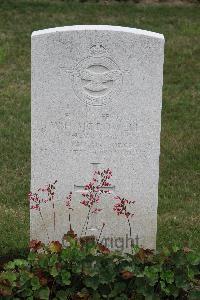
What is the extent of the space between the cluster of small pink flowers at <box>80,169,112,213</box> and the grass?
0.87 m

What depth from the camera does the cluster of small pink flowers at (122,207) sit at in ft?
18.6

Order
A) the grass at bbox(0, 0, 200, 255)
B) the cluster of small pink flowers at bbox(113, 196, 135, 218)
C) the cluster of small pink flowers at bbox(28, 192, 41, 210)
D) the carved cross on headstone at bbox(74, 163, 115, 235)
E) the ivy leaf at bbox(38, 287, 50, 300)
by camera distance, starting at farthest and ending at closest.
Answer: the grass at bbox(0, 0, 200, 255), the carved cross on headstone at bbox(74, 163, 115, 235), the cluster of small pink flowers at bbox(28, 192, 41, 210), the cluster of small pink flowers at bbox(113, 196, 135, 218), the ivy leaf at bbox(38, 287, 50, 300)

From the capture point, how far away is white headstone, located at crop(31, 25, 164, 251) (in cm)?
575

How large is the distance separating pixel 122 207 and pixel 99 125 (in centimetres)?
58

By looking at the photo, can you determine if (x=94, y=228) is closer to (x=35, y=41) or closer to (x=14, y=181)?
(x=35, y=41)

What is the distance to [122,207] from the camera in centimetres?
579

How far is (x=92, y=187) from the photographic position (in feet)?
19.0

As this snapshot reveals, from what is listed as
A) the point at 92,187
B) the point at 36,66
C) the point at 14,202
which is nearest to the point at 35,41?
the point at 36,66

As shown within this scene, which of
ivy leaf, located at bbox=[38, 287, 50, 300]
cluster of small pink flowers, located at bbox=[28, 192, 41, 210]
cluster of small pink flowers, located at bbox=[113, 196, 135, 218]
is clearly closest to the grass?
cluster of small pink flowers, located at bbox=[28, 192, 41, 210]

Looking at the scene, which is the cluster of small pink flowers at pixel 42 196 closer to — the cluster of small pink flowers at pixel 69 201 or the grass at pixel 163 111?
the cluster of small pink flowers at pixel 69 201

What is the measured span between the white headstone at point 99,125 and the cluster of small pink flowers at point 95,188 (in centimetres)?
2

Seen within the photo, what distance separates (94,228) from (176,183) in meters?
2.05

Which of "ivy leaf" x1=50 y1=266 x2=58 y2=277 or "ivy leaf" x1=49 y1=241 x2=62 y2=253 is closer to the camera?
"ivy leaf" x1=50 y1=266 x2=58 y2=277

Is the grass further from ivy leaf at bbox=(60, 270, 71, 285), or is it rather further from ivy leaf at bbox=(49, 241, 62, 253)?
ivy leaf at bbox=(60, 270, 71, 285)
